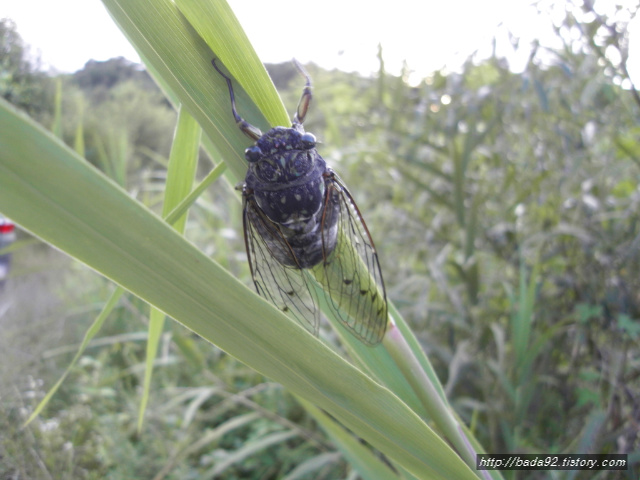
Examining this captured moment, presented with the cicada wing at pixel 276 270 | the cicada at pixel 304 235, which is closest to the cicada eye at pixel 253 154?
the cicada at pixel 304 235

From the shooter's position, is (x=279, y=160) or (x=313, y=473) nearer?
(x=279, y=160)

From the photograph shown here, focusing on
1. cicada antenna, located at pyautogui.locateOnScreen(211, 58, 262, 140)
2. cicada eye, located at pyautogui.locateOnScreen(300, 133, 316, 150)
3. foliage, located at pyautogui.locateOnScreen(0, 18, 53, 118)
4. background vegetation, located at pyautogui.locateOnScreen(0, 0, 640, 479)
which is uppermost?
foliage, located at pyautogui.locateOnScreen(0, 18, 53, 118)

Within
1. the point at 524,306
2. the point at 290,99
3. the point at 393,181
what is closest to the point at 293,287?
the point at 524,306

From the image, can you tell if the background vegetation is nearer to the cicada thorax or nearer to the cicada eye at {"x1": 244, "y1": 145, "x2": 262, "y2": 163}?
the cicada thorax

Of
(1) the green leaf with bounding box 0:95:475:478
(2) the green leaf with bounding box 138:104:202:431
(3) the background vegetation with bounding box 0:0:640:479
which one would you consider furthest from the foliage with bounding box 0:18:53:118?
(1) the green leaf with bounding box 0:95:475:478

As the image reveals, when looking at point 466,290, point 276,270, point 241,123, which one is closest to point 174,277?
point 241,123

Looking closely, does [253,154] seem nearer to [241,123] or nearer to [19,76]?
[241,123]

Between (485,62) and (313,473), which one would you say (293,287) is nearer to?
(313,473)
